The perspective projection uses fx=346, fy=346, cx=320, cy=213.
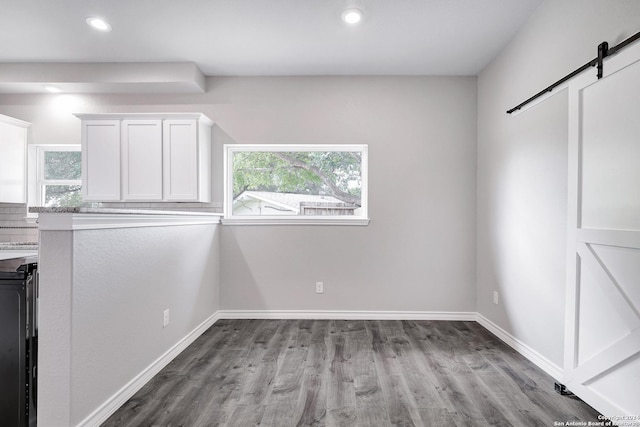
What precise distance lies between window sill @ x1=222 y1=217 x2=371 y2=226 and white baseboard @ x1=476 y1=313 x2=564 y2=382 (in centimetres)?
155

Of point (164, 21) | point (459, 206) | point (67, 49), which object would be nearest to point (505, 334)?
point (459, 206)

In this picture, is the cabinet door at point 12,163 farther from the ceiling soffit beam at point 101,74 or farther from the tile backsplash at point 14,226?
the ceiling soffit beam at point 101,74

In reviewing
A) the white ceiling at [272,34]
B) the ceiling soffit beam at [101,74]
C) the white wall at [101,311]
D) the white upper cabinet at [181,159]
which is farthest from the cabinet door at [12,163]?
the white wall at [101,311]

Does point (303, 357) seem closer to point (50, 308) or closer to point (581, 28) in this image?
point (50, 308)

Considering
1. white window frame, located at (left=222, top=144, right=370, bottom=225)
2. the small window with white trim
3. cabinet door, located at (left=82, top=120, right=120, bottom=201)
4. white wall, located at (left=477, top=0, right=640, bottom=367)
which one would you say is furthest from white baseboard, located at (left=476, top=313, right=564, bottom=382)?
the small window with white trim

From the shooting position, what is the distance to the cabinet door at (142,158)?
11.5 ft

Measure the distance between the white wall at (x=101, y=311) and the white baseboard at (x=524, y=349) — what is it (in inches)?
107

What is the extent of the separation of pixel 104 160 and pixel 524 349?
4.20 meters

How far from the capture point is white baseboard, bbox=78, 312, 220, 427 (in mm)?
1773

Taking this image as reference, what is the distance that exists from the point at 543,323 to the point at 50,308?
3007mm

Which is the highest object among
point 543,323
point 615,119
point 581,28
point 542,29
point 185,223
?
point 542,29

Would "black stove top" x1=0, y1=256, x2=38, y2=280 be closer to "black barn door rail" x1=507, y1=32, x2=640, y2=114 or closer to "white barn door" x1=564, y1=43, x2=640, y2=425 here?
"white barn door" x1=564, y1=43, x2=640, y2=425

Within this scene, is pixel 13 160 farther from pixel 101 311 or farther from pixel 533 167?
pixel 533 167

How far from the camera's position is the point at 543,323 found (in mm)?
2502
